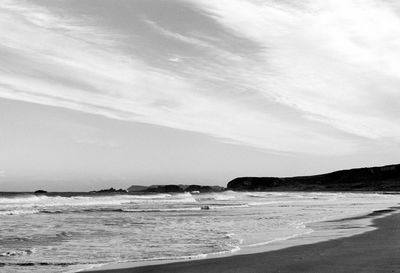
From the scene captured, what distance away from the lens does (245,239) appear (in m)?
18.3

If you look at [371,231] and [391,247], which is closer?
[391,247]

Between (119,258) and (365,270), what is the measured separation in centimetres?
628

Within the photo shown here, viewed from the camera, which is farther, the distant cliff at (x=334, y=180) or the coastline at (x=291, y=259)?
the distant cliff at (x=334, y=180)

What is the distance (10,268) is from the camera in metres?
12.1

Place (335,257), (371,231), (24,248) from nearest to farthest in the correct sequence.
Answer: (335,257) < (24,248) < (371,231)

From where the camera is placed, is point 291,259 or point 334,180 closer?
point 291,259

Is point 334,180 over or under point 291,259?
over

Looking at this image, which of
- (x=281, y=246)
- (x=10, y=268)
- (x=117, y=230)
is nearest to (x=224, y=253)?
(x=281, y=246)

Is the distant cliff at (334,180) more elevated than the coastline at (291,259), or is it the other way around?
the distant cliff at (334,180)

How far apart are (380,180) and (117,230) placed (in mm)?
167176

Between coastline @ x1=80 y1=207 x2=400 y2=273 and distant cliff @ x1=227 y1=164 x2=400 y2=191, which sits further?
distant cliff @ x1=227 y1=164 x2=400 y2=191

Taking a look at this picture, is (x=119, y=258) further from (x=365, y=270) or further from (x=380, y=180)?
(x=380, y=180)

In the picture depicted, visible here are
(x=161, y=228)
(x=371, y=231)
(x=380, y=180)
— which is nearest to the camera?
(x=371, y=231)

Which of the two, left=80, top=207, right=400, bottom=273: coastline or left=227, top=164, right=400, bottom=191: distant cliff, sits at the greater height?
left=227, top=164, right=400, bottom=191: distant cliff
